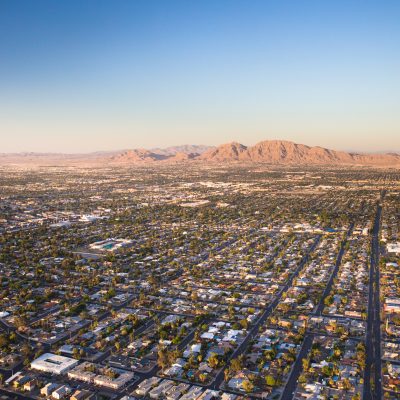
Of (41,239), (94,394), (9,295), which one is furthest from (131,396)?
(41,239)

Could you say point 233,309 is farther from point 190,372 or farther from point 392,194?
point 392,194

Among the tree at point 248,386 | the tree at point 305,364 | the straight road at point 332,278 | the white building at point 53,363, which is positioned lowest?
the white building at point 53,363

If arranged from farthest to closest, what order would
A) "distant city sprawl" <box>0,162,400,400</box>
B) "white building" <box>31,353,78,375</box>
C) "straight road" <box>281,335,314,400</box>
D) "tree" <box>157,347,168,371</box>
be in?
"tree" <box>157,347,168,371</box>
"white building" <box>31,353,78,375</box>
"distant city sprawl" <box>0,162,400,400</box>
"straight road" <box>281,335,314,400</box>

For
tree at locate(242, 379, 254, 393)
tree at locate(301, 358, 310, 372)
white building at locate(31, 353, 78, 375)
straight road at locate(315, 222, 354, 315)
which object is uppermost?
straight road at locate(315, 222, 354, 315)

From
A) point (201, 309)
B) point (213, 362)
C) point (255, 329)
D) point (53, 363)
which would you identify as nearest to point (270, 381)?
point (213, 362)

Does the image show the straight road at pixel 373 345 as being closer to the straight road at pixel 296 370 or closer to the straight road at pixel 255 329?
the straight road at pixel 296 370

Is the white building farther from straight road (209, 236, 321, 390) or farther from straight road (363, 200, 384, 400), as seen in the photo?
straight road (363, 200, 384, 400)

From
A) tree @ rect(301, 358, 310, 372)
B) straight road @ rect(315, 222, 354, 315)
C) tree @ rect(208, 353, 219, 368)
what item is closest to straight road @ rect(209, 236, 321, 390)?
tree @ rect(208, 353, 219, 368)

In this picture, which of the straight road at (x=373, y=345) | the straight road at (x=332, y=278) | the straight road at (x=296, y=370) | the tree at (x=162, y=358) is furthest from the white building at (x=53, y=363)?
the straight road at (x=332, y=278)

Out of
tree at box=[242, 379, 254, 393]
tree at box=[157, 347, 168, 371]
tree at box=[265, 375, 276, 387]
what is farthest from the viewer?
tree at box=[157, 347, 168, 371]

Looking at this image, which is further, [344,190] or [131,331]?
[344,190]

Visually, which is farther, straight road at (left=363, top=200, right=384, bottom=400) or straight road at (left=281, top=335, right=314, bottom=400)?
straight road at (left=363, top=200, right=384, bottom=400)
